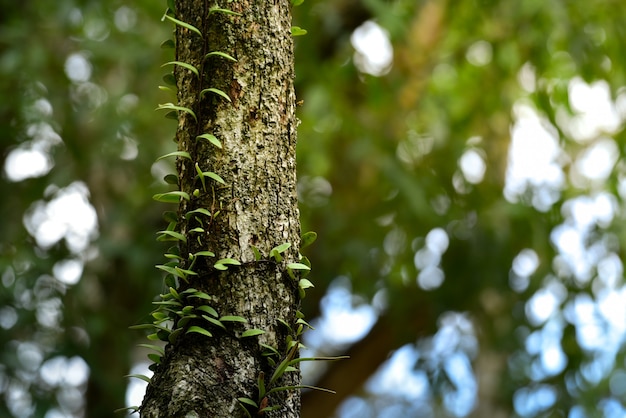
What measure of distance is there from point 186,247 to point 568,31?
8.00ft

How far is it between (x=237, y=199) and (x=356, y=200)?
3.18 metres

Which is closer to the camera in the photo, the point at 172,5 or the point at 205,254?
the point at 205,254

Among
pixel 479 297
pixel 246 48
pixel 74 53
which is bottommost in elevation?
pixel 246 48

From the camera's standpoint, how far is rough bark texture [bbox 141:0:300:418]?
0.92 metres

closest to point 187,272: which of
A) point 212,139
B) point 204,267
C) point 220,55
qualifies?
point 204,267

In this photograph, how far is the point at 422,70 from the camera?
4.02 meters

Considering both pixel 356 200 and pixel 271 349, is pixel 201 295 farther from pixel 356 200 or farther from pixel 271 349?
pixel 356 200

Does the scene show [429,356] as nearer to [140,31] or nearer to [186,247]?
[140,31]

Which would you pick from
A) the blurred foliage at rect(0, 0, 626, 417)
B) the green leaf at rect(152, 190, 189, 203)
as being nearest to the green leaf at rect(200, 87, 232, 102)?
the green leaf at rect(152, 190, 189, 203)

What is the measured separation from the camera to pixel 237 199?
38.6 inches

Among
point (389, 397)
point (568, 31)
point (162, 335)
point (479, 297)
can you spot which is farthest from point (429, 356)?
point (389, 397)

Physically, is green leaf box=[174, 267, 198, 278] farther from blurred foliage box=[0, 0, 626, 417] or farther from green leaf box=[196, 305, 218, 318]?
blurred foliage box=[0, 0, 626, 417]

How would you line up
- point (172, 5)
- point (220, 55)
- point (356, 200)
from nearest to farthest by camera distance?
point (220, 55) < point (172, 5) < point (356, 200)

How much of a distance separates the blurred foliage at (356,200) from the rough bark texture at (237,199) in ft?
6.86
